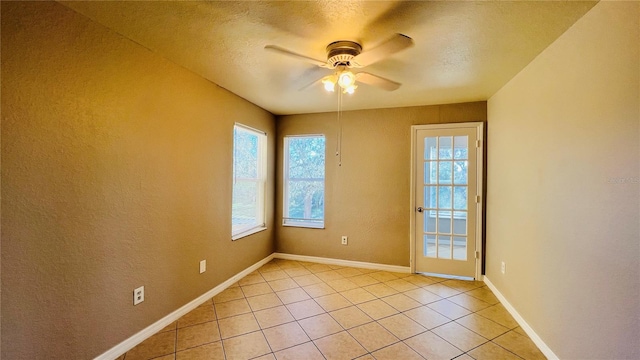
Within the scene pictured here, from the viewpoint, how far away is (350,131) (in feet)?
12.8

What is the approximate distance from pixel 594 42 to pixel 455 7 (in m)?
0.80

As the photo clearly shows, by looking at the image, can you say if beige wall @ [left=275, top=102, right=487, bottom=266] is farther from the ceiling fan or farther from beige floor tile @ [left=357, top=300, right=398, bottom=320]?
the ceiling fan

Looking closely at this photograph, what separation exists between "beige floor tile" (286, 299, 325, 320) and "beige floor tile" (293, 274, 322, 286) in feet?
1.55

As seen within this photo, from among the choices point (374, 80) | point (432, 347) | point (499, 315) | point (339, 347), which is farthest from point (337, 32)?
point (499, 315)

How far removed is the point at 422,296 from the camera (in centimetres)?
291

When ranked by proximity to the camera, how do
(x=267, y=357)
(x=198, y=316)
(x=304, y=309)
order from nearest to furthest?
(x=267, y=357)
(x=198, y=316)
(x=304, y=309)

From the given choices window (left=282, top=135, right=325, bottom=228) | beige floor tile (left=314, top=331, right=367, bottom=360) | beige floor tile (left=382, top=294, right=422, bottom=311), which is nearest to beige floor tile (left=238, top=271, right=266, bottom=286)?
window (left=282, top=135, right=325, bottom=228)

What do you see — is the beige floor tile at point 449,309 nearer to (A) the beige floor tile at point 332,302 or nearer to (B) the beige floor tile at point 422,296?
(B) the beige floor tile at point 422,296

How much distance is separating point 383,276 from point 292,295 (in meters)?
1.29

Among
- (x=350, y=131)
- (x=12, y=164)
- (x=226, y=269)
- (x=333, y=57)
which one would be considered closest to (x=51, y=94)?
(x=12, y=164)

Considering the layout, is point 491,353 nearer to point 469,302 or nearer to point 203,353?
point 469,302

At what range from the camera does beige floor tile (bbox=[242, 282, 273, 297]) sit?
2.95 m

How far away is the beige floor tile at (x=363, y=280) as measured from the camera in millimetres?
3282

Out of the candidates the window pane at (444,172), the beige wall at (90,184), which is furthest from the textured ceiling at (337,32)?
the window pane at (444,172)
